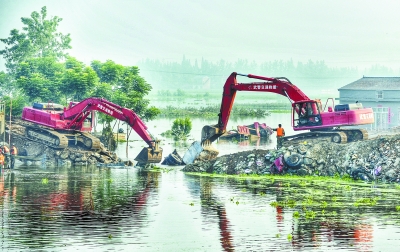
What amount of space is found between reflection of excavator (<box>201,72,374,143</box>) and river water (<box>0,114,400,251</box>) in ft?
20.6

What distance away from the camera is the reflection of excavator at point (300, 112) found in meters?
52.2

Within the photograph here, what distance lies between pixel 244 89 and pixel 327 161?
30.9ft

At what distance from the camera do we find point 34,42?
113438mm

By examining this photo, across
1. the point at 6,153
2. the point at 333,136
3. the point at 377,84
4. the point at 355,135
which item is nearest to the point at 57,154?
the point at 6,153

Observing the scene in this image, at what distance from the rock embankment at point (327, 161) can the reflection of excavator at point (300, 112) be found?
4753 millimetres

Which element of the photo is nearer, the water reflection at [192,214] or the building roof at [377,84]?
the water reflection at [192,214]

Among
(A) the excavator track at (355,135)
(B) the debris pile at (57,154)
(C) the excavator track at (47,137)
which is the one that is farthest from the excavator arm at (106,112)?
(A) the excavator track at (355,135)

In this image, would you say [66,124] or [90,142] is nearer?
[90,142]

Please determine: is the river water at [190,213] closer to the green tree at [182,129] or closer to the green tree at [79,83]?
the green tree at [79,83]

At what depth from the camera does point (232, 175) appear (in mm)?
47094

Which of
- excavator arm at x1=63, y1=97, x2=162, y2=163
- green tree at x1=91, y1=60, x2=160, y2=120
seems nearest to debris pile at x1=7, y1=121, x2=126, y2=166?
excavator arm at x1=63, y1=97, x2=162, y2=163

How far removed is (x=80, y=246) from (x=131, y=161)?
30953 millimetres

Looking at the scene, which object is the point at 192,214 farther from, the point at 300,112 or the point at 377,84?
the point at 377,84

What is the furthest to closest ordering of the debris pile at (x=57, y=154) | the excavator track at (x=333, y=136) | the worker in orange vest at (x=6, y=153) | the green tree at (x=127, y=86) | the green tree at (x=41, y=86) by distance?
the green tree at (x=41, y=86) < the green tree at (x=127, y=86) < the debris pile at (x=57, y=154) < the excavator track at (x=333, y=136) < the worker in orange vest at (x=6, y=153)
